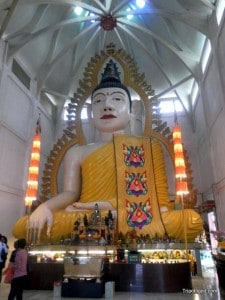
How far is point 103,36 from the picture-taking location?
14180 mm

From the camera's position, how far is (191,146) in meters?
14.2

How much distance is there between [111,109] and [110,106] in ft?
0.27

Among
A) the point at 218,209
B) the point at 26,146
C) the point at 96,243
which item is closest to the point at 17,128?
the point at 26,146

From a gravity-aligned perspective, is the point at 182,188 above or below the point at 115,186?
below

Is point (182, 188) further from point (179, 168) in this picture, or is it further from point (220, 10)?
point (220, 10)

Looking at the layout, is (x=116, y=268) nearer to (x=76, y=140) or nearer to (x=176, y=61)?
(x=76, y=140)

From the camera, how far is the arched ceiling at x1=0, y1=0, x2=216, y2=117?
35.3 feet

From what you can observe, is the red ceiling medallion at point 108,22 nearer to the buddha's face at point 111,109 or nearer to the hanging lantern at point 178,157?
the buddha's face at point 111,109

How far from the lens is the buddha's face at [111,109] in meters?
7.29

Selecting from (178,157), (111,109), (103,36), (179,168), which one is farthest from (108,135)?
(103,36)

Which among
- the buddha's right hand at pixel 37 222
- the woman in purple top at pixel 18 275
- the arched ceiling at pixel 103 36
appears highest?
the arched ceiling at pixel 103 36

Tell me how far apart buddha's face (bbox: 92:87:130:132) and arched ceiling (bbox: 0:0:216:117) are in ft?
15.8

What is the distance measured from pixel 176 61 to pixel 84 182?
384 inches

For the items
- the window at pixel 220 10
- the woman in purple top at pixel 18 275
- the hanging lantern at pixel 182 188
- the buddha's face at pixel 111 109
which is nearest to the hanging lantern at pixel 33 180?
the buddha's face at pixel 111 109
